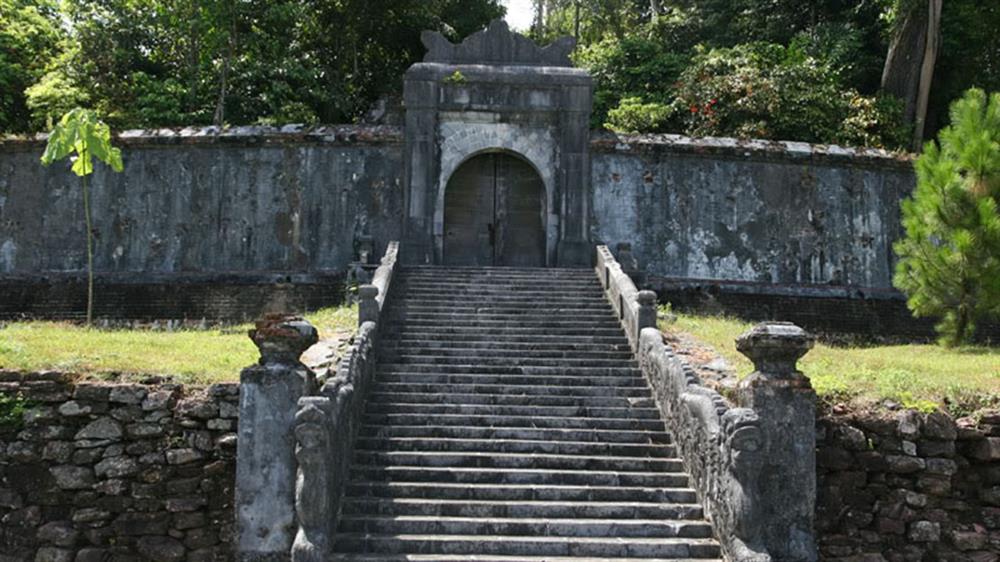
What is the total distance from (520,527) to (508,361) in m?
3.45

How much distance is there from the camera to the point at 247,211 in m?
17.7

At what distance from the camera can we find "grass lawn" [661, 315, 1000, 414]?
10.0 metres

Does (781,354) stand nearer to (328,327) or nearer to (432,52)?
(328,327)

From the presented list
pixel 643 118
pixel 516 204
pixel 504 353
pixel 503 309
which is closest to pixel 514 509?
pixel 504 353

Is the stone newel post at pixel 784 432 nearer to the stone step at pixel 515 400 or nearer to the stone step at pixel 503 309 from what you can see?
the stone step at pixel 515 400

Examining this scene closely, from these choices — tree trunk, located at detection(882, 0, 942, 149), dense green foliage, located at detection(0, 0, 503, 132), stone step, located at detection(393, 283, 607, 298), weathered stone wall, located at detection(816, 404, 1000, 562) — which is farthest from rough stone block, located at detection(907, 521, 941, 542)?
dense green foliage, located at detection(0, 0, 503, 132)

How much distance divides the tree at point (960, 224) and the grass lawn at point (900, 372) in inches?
26.7

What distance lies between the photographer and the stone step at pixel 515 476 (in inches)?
369

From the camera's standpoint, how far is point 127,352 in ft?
35.1

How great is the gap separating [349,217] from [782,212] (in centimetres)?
801

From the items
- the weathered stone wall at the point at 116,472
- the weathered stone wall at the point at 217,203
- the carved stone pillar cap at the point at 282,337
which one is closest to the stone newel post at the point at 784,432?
the carved stone pillar cap at the point at 282,337

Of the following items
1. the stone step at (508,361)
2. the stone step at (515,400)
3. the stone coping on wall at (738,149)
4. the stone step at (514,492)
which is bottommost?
the stone step at (514,492)

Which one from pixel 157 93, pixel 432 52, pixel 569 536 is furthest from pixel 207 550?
pixel 157 93

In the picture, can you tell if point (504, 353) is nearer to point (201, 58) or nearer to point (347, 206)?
point (347, 206)
